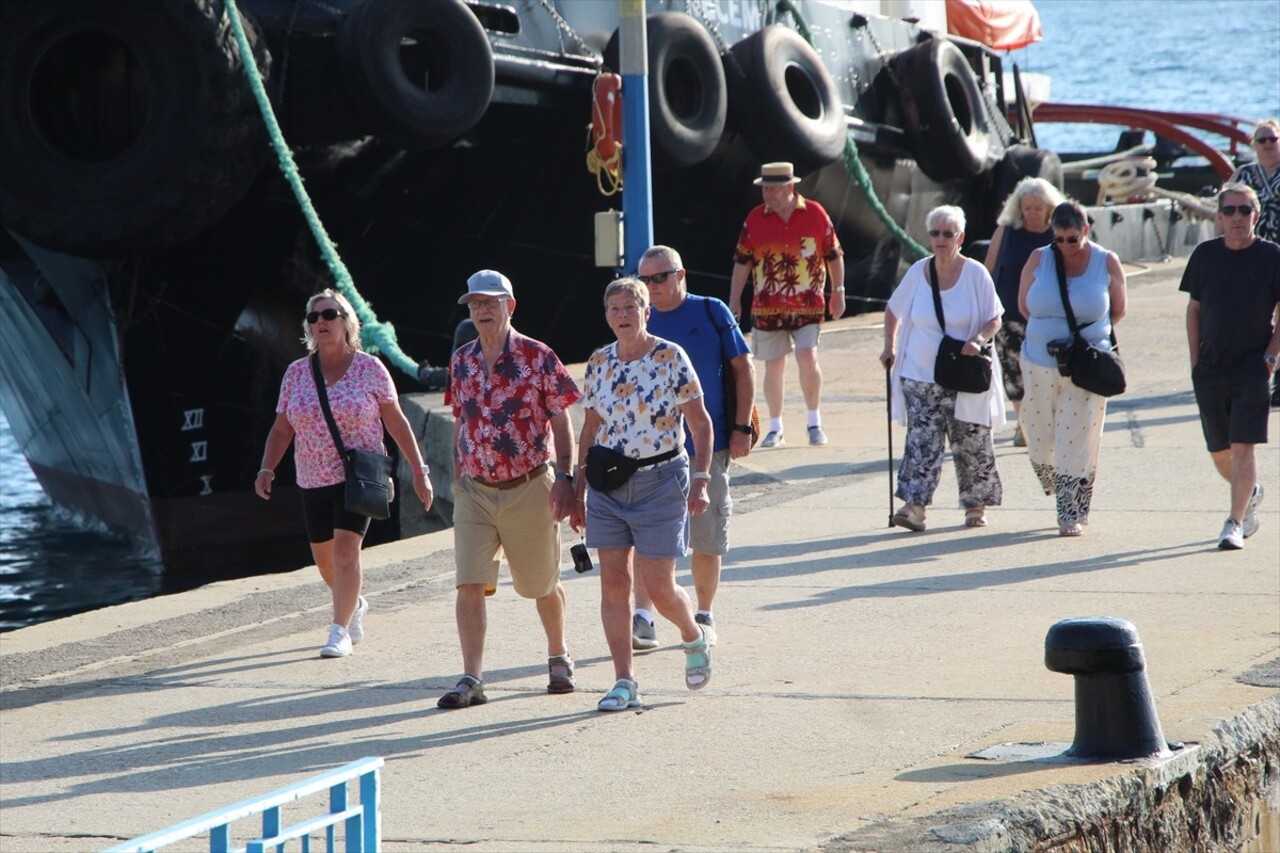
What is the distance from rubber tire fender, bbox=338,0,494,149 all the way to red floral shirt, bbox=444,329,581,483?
222 inches

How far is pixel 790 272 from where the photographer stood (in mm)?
11102

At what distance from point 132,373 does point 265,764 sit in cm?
742

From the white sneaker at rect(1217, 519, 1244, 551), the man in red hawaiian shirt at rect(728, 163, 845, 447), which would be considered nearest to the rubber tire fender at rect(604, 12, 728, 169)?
the man in red hawaiian shirt at rect(728, 163, 845, 447)

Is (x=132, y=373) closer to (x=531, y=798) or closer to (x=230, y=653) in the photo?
(x=230, y=653)

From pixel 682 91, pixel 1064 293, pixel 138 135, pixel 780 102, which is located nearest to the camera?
pixel 1064 293

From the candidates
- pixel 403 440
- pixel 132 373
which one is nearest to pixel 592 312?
pixel 132 373

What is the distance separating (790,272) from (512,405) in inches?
202

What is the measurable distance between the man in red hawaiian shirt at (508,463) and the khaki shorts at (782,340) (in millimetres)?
5101

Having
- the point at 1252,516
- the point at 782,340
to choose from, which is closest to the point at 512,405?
the point at 1252,516

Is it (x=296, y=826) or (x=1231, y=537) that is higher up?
(x=296, y=826)

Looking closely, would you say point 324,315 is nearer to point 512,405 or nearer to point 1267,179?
point 512,405

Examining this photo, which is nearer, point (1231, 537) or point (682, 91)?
point (1231, 537)

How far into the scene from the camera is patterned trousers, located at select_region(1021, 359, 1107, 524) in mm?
8500

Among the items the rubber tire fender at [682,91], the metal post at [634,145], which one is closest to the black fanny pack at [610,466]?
the metal post at [634,145]
